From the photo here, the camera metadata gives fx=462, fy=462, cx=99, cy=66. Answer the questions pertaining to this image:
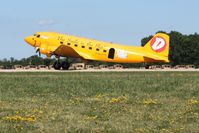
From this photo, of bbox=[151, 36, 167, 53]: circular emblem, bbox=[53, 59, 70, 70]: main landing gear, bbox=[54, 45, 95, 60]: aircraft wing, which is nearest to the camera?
bbox=[54, 45, 95, 60]: aircraft wing

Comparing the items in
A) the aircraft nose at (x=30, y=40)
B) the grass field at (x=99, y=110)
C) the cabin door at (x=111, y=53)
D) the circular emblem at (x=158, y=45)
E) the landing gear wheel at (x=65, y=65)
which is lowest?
the grass field at (x=99, y=110)

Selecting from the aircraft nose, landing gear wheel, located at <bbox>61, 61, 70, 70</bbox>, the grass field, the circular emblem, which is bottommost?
the grass field

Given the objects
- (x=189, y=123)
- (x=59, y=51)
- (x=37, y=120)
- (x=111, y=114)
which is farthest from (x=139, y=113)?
(x=59, y=51)

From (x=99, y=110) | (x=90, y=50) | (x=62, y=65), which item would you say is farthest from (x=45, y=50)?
(x=99, y=110)

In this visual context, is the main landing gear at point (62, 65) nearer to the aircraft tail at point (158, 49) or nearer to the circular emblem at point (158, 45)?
the aircraft tail at point (158, 49)

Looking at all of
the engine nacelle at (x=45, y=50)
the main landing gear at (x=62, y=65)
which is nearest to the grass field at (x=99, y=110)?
the engine nacelle at (x=45, y=50)

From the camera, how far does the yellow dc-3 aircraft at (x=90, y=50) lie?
5756 centimetres

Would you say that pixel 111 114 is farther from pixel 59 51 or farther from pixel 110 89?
pixel 59 51

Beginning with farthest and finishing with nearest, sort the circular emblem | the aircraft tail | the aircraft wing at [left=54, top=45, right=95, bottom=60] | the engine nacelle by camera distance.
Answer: the circular emblem < the aircraft tail < the engine nacelle < the aircraft wing at [left=54, top=45, right=95, bottom=60]

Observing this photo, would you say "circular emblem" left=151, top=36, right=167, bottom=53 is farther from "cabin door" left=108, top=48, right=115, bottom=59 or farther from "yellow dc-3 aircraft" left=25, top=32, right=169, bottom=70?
"cabin door" left=108, top=48, right=115, bottom=59

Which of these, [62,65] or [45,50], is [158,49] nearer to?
[62,65]

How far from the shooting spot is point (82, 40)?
192 feet

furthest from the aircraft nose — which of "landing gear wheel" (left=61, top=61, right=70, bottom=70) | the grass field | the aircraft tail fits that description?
the grass field

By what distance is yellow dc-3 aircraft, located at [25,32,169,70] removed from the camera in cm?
5756
